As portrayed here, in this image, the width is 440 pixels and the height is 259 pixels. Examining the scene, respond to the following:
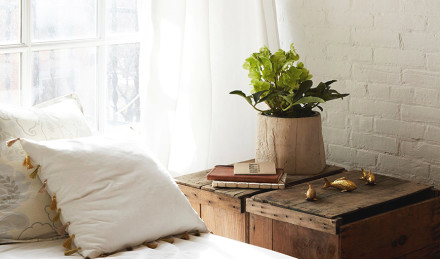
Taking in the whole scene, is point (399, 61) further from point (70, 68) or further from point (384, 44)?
point (70, 68)

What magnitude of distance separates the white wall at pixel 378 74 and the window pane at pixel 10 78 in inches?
46.8

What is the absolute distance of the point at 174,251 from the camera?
1.78 m

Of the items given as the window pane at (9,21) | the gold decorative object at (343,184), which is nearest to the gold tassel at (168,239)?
the gold decorative object at (343,184)

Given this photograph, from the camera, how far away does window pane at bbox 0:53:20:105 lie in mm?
2287

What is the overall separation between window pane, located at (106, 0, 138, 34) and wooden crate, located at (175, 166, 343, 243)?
0.70 metres

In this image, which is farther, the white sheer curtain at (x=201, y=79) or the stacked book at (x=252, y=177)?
the white sheer curtain at (x=201, y=79)

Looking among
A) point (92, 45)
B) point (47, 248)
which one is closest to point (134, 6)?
point (92, 45)

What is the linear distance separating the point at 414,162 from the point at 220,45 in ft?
2.93

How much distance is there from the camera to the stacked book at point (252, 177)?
2.23m

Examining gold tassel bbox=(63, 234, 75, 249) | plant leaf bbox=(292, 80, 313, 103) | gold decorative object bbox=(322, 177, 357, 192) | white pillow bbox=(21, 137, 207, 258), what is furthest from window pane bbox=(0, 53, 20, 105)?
gold decorative object bbox=(322, 177, 357, 192)

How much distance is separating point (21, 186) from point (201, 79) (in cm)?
98

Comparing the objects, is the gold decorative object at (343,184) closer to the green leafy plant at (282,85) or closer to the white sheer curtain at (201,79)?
the green leafy plant at (282,85)

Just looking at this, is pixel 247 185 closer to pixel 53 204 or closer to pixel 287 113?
pixel 287 113

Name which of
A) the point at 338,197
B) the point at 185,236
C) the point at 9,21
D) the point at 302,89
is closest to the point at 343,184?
the point at 338,197
